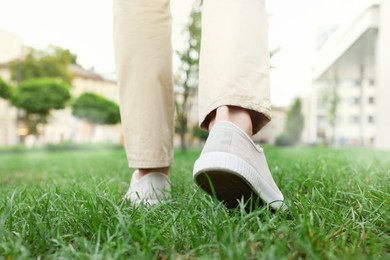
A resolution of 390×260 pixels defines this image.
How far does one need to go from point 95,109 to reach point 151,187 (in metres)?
20.4

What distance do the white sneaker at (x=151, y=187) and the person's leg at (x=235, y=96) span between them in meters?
0.29

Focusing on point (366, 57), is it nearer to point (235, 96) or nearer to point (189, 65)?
point (189, 65)

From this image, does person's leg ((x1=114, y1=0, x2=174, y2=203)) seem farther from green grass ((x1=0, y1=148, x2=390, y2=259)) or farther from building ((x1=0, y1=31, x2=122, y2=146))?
building ((x1=0, y1=31, x2=122, y2=146))

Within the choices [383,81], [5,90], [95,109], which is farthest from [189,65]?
[95,109]

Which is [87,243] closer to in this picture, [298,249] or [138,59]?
[298,249]

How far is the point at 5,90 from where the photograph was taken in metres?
17.3

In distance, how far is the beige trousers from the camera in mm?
887

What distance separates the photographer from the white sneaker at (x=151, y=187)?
3.71ft

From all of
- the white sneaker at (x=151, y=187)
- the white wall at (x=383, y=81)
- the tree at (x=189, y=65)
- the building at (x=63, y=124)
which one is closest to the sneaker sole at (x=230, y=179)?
the white sneaker at (x=151, y=187)

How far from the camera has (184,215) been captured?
2.73ft

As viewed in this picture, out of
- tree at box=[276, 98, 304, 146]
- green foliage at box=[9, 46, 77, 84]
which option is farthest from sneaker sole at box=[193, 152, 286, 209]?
tree at box=[276, 98, 304, 146]

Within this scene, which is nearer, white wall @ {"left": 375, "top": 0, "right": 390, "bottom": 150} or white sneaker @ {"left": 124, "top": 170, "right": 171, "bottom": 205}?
white sneaker @ {"left": 124, "top": 170, "right": 171, "bottom": 205}

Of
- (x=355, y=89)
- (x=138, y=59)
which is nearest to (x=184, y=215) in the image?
(x=138, y=59)

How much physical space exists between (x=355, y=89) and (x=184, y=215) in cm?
4163
